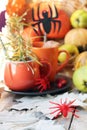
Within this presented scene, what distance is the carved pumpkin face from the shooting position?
1.43m

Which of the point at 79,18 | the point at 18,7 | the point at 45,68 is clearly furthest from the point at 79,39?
the point at 45,68

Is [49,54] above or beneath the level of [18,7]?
beneath

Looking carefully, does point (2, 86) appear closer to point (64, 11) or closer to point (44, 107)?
point (44, 107)

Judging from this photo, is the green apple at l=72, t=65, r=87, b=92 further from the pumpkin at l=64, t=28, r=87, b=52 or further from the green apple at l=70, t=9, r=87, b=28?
the green apple at l=70, t=9, r=87, b=28

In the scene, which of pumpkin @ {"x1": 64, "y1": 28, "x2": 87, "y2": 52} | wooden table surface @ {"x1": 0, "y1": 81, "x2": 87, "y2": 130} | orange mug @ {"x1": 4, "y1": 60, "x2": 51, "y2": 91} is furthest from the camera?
pumpkin @ {"x1": 64, "y1": 28, "x2": 87, "y2": 52}

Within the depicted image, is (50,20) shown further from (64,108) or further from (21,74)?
(64,108)

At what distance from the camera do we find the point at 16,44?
2.58 ft

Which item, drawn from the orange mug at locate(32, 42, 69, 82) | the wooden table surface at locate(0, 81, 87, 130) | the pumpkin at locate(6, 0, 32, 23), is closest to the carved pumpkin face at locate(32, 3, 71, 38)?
the pumpkin at locate(6, 0, 32, 23)

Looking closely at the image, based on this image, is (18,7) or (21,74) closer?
(21,74)

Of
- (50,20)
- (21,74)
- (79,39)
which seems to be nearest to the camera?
(21,74)

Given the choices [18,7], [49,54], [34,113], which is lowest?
[34,113]

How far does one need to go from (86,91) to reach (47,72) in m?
0.13

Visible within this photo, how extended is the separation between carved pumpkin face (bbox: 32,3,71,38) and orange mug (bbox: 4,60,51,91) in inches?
26.7

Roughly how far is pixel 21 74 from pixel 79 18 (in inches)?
26.7
